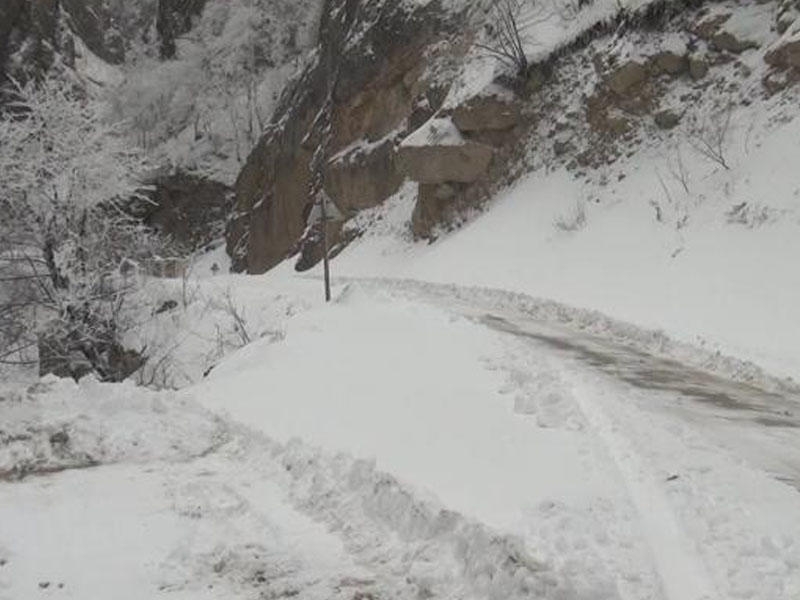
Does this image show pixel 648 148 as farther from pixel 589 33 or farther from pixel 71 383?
pixel 71 383

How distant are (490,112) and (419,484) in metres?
19.7

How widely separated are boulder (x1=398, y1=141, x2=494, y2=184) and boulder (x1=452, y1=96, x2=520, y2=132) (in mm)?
642

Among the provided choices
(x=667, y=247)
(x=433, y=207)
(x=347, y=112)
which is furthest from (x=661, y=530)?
(x=347, y=112)

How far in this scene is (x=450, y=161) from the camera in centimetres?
2422

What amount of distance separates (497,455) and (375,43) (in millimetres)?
28211

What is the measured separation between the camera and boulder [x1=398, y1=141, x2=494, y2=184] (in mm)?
24062

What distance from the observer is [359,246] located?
29391mm

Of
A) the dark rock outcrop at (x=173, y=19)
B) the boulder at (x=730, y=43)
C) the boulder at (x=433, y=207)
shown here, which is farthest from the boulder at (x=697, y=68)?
the dark rock outcrop at (x=173, y=19)

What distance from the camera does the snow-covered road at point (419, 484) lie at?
4.33m

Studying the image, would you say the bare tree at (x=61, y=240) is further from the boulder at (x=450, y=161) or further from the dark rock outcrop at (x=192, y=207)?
the dark rock outcrop at (x=192, y=207)

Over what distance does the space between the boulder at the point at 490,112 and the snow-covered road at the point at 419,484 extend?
1504 centimetres

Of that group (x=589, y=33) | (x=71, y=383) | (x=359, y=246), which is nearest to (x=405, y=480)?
(x=71, y=383)

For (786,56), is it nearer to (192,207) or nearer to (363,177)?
(363,177)

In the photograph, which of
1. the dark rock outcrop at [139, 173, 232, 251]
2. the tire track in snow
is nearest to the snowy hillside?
the tire track in snow
